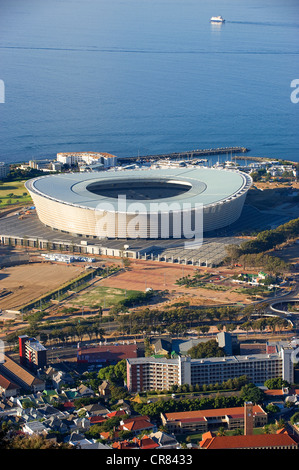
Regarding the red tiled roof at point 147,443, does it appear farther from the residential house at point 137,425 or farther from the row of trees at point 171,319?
the row of trees at point 171,319

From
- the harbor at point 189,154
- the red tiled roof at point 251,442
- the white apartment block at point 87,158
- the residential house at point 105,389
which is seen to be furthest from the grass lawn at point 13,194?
the red tiled roof at point 251,442

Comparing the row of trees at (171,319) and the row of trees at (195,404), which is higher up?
the row of trees at (195,404)

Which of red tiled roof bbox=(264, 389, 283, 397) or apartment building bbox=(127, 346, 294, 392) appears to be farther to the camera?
apartment building bbox=(127, 346, 294, 392)

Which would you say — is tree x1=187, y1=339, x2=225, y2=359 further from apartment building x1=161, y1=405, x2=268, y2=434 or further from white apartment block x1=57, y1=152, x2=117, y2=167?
white apartment block x1=57, y1=152, x2=117, y2=167

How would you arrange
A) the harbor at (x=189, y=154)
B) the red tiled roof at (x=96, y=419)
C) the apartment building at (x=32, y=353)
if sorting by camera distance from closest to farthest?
the red tiled roof at (x=96, y=419), the apartment building at (x=32, y=353), the harbor at (x=189, y=154)

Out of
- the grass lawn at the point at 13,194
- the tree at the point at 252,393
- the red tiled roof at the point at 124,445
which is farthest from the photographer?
the grass lawn at the point at 13,194

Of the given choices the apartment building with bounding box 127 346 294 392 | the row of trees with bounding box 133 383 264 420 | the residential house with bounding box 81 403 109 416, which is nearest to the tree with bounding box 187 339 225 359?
the apartment building with bounding box 127 346 294 392

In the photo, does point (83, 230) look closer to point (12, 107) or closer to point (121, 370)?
point (121, 370)

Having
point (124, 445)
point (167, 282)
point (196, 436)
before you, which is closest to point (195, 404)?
point (196, 436)
